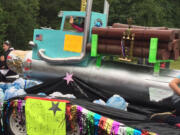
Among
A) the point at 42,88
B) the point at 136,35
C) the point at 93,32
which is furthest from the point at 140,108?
the point at 42,88

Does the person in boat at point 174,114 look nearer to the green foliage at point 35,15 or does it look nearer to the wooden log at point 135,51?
the wooden log at point 135,51

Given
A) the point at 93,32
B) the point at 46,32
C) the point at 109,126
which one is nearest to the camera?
the point at 109,126

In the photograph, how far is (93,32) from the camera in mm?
6066

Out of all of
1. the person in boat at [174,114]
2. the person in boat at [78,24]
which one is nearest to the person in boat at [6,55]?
the person in boat at [78,24]

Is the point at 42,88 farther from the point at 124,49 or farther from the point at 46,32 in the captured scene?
the point at 124,49

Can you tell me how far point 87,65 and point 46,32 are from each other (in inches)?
55.6

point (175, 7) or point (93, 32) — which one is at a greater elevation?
point (175, 7)

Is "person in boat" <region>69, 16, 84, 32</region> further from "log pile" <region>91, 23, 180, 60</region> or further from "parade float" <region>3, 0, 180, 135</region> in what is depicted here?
"log pile" <region>91, 23, 180, 60</region>

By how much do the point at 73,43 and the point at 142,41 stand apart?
1666 millimetres

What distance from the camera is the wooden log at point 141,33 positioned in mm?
5121

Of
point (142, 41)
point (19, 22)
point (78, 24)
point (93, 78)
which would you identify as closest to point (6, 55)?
point (78, 24)

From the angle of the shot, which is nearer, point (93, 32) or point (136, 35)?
point (136, 35)

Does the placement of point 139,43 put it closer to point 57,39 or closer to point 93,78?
point 93,78

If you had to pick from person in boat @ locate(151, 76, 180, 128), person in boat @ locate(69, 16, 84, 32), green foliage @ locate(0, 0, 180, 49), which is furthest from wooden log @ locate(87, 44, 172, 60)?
green foliage @ locate(0, 0, 180, 49)
